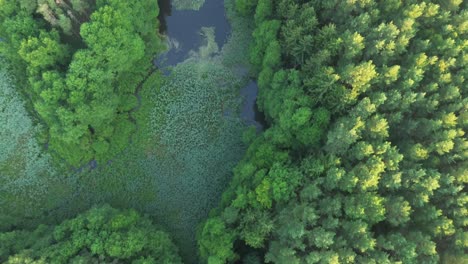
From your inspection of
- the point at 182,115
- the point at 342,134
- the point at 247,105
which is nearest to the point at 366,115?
the point at 342,134

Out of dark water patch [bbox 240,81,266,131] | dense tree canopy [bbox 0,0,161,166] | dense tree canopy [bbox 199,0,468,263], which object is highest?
dense tree canopy [bbox 0,0,161,166]

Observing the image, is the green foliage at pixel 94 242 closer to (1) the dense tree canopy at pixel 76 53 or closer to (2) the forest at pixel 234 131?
(2) the forest at pixel 234 131

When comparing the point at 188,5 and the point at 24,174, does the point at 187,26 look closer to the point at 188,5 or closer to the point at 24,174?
the point at 188,5

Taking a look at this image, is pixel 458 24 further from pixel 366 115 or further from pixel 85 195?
pixel 85 195

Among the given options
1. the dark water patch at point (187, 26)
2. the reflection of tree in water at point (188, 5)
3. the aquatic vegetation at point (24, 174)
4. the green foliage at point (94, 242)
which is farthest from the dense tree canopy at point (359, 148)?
the aquatic vegetation at point (24, 174)

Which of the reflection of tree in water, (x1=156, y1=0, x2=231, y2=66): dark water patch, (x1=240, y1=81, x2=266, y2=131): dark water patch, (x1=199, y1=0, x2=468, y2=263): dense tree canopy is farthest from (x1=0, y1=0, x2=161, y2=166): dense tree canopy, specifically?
(x1=199, y1=0, x2=468, y2=263): dense tree canopy

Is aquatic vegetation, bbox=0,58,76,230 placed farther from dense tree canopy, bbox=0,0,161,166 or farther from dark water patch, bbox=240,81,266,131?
dark water patch, bbox=240,81,266,131

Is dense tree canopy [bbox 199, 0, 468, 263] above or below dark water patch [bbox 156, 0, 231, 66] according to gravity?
below
